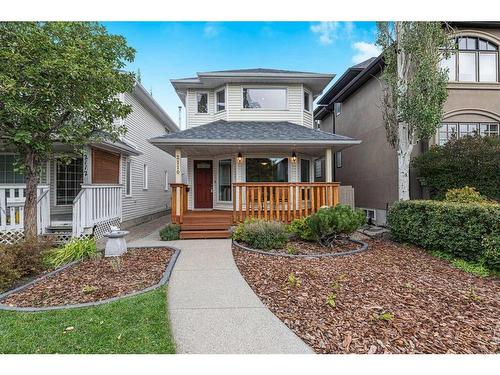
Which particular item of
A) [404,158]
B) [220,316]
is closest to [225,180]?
[404,158]

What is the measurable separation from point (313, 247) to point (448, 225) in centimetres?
326

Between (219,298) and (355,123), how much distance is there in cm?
1243

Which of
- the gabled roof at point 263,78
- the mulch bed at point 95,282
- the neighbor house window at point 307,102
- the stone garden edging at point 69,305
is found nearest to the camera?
the stone garden edging at point 69,305

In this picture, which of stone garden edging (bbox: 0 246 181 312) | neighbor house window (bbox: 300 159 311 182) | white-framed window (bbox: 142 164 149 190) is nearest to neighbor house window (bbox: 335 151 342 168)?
neighbor house window (bbox: 300 159 311 182)

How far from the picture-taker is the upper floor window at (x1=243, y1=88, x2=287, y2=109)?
11984 mm

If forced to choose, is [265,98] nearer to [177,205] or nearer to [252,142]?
[252,142]

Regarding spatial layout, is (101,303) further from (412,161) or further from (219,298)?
A: (412,161)

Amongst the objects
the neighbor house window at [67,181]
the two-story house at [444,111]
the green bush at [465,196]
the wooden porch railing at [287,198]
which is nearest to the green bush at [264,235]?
the wooden porch railing at [287,198]

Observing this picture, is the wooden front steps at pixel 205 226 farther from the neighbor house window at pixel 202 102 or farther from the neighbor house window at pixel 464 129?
the neighbor house window at pixel 464 129

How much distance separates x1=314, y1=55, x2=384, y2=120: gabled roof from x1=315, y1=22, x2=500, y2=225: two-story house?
0.05 m

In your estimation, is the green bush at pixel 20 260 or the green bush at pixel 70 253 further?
the green bush at pixel 70 253

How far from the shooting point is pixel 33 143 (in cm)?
623

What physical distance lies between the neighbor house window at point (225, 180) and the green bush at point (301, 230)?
12.7 ft

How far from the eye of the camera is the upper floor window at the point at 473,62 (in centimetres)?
986
